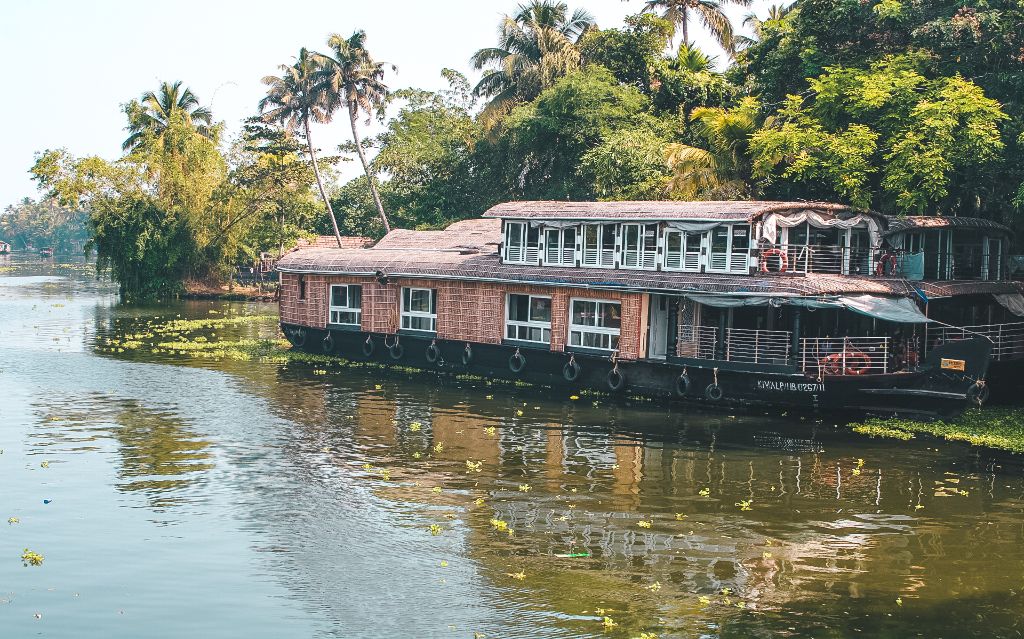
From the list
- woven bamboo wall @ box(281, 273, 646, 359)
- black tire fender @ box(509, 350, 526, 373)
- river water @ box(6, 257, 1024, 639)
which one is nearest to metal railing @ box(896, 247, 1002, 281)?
river water @ box(6, 257, 1024, 639)

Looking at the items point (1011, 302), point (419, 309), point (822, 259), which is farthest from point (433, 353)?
point (1011, 302)

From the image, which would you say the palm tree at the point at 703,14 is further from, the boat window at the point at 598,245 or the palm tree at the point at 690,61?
the boat window at the point at 598,245

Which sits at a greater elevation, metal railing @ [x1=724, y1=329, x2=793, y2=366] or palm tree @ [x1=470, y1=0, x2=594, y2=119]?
palm tree @ [x1=470, y1=0, x2=594, y2=119]

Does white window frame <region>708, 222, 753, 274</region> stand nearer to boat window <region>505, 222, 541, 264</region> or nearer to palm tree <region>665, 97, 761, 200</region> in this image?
boat window <region>505, 222, 541, 264</region>

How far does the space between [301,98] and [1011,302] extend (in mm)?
41339

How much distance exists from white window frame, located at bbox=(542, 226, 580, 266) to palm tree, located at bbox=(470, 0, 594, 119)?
75.7 feet

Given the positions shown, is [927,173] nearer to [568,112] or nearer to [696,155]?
[696,155]

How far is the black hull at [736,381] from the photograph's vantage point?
1105 inches

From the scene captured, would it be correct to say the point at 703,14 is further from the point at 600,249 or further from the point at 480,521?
the point at 480,521

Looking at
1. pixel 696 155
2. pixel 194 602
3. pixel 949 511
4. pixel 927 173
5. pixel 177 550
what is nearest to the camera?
pixel 194 602

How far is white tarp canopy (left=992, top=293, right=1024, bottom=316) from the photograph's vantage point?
113 ft

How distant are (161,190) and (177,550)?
5379cm

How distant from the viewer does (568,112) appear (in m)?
51.8

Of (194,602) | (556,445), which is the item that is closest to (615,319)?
(556,445)
